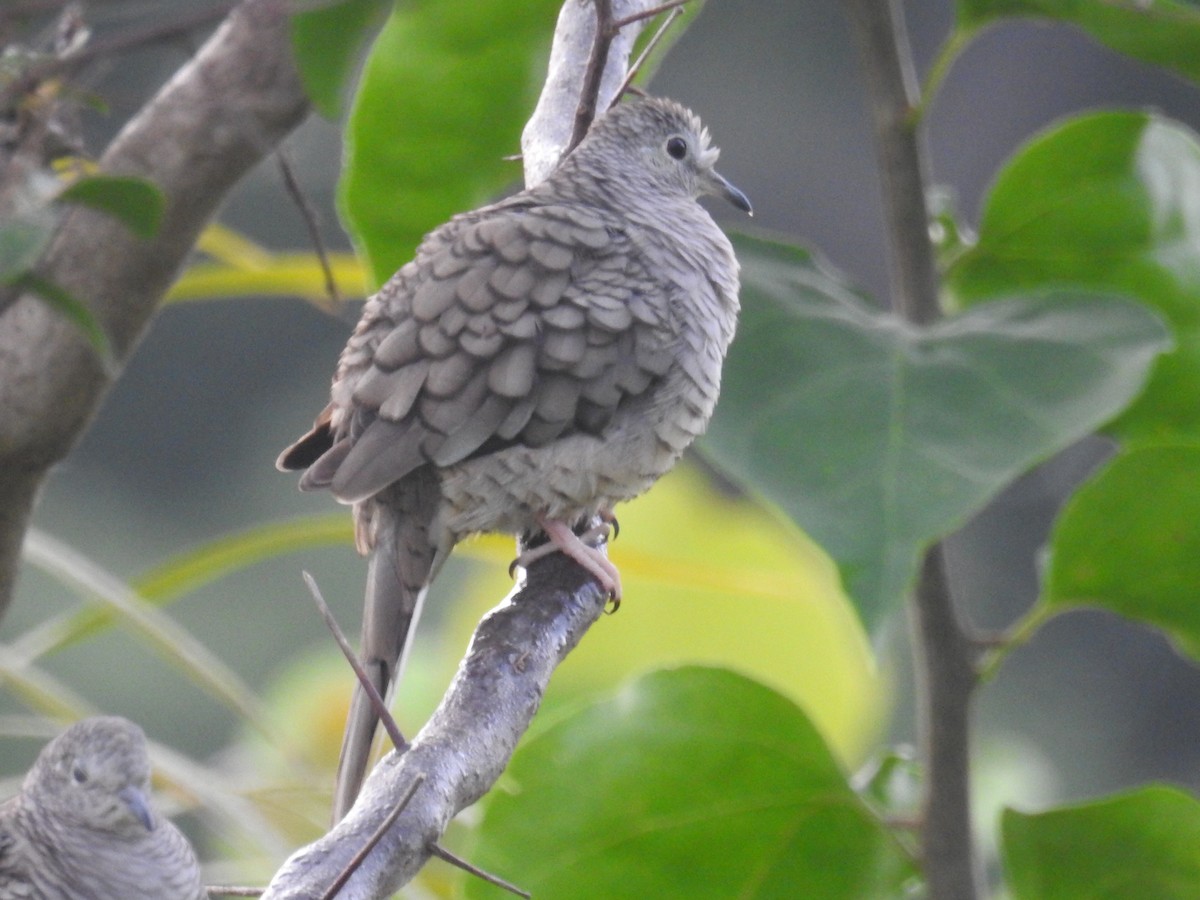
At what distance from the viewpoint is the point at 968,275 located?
1.93 meters

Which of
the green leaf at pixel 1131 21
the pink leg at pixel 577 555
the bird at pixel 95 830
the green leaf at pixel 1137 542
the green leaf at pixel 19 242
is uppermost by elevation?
the green leaf at pixel 1131 21

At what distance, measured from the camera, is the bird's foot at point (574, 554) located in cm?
169

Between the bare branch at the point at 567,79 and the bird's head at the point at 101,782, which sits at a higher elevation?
the bare branch at the point at 567,79

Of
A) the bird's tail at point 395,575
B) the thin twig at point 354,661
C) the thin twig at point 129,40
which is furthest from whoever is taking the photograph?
the bird's tail at point 395,575

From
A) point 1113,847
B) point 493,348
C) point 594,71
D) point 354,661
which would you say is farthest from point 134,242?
point 1113,847

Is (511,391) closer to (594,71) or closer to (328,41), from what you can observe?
(594,71)

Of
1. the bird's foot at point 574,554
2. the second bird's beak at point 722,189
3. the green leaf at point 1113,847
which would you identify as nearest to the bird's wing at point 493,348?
the bird's foot at point 574,554

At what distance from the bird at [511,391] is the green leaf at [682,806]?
0.16m

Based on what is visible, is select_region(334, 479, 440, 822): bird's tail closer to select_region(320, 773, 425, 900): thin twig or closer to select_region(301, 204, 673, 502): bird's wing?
select_region(301, 204, 673, 502): bird's wing

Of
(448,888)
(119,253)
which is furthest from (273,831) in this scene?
(119,253)

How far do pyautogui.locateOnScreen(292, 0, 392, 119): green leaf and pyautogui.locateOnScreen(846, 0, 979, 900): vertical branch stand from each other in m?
0.62

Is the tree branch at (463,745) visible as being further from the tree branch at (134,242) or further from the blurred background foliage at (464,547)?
the tree branch at (134,242)

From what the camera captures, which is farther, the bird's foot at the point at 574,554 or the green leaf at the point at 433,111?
the green leaf at the point at 433,111

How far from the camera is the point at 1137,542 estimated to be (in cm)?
165
